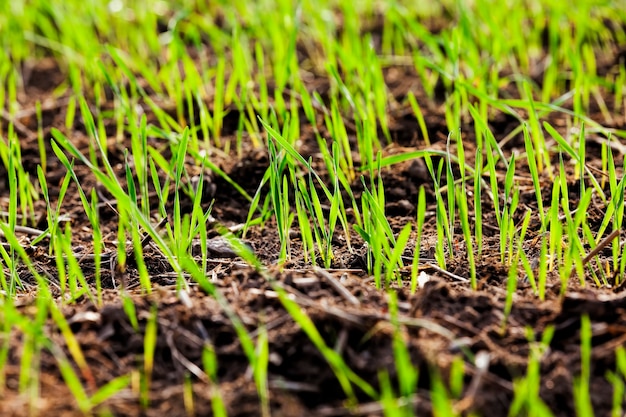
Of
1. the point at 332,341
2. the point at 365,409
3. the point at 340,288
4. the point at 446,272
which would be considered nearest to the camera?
the point at 365,409

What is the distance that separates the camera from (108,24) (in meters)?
3.58

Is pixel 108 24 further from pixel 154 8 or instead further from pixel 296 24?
pixel 296 24

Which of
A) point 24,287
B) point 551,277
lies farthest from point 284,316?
point 24,287

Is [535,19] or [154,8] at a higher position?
[154,8]

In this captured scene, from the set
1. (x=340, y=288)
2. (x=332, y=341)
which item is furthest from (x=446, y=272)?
(x=332, y=341)

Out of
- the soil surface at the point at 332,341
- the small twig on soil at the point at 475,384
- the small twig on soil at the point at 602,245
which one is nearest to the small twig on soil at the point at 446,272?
the soil surface at the point at 332,341

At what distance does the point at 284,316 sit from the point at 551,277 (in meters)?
0.58

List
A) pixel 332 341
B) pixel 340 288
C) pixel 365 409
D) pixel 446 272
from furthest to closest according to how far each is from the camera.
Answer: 1. pixel 446 272
2. pixel 340 288
3. pixel 332 341
4. pixel 365 409

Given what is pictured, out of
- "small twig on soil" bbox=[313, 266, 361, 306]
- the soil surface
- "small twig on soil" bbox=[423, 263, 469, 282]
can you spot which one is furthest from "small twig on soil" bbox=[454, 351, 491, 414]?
"small twig on soil" bbox=[423, 263, 469, 282]

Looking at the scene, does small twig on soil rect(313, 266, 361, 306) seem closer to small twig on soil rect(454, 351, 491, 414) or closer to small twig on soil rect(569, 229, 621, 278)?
small twig on soil rect(454, 351, 491, 414)

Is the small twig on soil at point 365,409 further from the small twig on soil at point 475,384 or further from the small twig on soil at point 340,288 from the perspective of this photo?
the small twig on soil at point 340,288

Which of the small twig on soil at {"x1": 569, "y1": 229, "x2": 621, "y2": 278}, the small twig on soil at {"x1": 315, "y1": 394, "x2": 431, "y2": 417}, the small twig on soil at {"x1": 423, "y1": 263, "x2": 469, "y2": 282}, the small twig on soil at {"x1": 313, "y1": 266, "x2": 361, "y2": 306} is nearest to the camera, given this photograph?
the small twig on soil at {"x1": 315, "y1": 394, "x2": 431, "y2": 417}

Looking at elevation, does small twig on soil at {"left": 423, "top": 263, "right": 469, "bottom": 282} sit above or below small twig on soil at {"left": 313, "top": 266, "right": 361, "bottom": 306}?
below

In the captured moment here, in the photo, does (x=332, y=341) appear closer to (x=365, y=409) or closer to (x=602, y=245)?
(x=365, y=409)
